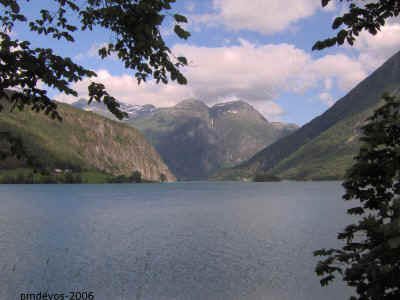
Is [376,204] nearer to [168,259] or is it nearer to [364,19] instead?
[364,19]

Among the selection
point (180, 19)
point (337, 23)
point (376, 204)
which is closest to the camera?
point (337, 23)

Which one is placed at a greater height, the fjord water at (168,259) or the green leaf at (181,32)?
the green leaf at (181,32)

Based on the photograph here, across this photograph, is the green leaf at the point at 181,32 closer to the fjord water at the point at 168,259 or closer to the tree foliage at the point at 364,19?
the tree foliage at the point at 364,19

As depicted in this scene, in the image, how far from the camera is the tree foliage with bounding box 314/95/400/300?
796 cm

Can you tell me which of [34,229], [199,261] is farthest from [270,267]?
[34,229]

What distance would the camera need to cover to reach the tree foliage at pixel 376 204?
7.96 metres

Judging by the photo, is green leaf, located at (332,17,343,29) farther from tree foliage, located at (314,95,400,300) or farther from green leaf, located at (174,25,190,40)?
green leaf, located at (174,25,190,40)

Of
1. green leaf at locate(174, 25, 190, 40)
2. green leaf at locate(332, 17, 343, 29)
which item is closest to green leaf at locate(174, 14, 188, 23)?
green leaf at locate(174, 25, 190, 40)

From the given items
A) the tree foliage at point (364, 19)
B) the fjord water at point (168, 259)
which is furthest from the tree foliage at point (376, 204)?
the fjord water at point (168, 259)

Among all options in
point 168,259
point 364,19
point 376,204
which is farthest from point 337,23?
point 168,259

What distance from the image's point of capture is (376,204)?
9.37m

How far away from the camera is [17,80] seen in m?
9.24

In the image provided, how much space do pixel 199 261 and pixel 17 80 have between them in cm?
3877

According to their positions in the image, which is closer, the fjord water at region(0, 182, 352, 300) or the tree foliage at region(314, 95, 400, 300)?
the tree foliage at region(314, 95, 400, 300)
